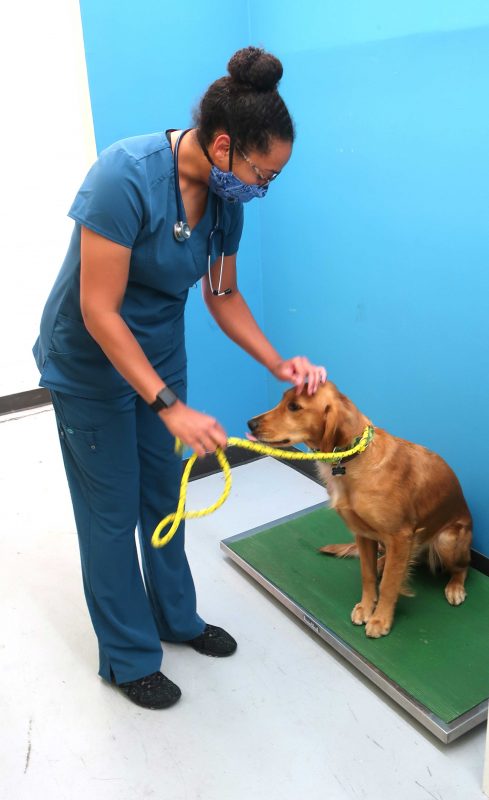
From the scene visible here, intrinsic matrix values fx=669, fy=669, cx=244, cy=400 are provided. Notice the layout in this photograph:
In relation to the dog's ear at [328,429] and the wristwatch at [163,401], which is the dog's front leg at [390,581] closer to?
the dog's ear at [328,429]

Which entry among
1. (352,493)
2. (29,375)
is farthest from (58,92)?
(352,493)

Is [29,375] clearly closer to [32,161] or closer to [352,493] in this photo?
[32,161]

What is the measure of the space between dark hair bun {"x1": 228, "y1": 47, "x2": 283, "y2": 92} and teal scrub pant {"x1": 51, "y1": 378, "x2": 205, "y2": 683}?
0.72m

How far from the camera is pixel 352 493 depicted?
1.85m

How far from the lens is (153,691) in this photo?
5.77ft

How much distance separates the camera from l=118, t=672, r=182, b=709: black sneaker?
175 cm

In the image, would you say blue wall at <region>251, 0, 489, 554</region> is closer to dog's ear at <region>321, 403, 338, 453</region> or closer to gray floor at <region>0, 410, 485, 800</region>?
dog's ear at <region>321, 403, 338, 453</region>

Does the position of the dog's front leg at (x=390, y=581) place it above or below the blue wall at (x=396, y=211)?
below

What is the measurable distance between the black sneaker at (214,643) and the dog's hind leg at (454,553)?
68 cm

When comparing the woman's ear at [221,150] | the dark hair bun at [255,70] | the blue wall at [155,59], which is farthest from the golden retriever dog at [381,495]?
the blue wall at [155,59]

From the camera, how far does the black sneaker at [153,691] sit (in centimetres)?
175

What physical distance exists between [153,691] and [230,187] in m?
1.28

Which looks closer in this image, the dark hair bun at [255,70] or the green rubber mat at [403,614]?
the dark hair bun at [255,70]

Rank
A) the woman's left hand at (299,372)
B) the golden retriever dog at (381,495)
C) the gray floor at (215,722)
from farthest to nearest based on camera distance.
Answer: the golden retriever dog at (381,495), the woman's left hand at (299,372), the gray floor at (215,722)
